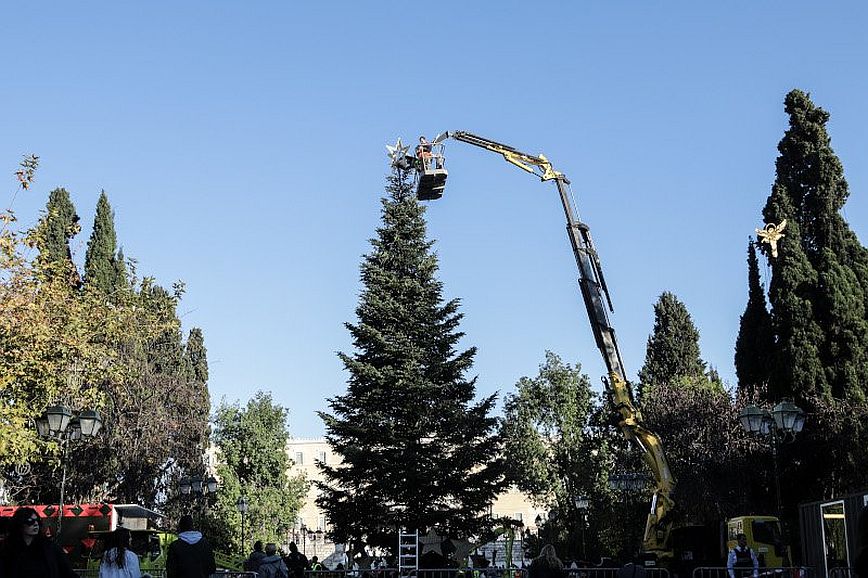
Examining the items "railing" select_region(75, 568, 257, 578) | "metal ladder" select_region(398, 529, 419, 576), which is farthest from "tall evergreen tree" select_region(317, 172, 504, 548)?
"railing" select_region(75, 568, 257, 578)

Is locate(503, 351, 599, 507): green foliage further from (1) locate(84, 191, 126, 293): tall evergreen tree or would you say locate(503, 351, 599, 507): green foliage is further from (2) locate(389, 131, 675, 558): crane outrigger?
(2) locate(389, 131, 675, 558): crane outrigger

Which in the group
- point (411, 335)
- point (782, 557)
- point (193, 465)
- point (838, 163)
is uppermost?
point (838, 163)

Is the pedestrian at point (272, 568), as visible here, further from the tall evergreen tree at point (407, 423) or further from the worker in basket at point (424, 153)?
the tall evergreen tree at point (407, 423)

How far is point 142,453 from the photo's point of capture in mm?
39438

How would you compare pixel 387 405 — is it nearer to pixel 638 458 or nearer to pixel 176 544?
pixel 638 458

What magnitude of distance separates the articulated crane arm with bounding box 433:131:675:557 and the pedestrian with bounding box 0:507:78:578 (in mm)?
17244

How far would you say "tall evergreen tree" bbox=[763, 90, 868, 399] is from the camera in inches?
1334

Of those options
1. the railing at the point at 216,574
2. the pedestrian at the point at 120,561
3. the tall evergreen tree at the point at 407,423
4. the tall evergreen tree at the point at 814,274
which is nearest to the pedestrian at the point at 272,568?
the railing at the point at 216,574

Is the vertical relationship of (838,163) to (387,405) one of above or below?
above

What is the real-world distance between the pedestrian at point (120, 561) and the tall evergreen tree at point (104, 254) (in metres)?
37.4

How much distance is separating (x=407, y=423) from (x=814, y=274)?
15.9 metres

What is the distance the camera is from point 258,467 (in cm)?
6088

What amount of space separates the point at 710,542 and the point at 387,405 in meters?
15.4

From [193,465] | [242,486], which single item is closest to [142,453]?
[193,465]
